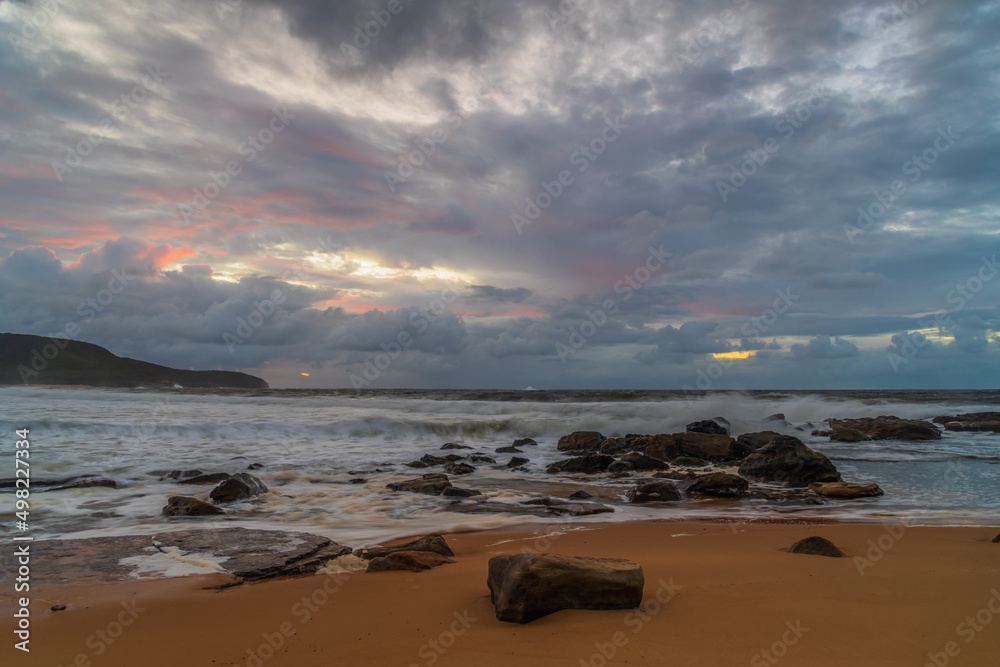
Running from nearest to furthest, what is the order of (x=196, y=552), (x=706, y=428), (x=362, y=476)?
(x=196, y=552)
(x=362, y=476)
(x=706, y=428)

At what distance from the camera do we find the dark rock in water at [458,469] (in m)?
12.0

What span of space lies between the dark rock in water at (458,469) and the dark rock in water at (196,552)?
21.9ft

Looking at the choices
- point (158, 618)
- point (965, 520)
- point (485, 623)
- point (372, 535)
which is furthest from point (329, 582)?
point (965, 520)

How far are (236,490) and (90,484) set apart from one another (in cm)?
296

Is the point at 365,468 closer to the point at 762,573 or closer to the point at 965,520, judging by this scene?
the point at 762,573

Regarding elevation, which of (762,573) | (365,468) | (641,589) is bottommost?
(365,468)

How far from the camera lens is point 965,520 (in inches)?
269

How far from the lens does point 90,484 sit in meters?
A: 8.83

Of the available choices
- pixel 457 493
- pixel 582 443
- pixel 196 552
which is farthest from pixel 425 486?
pixel 582 443

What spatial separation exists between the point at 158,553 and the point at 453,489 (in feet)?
16.1

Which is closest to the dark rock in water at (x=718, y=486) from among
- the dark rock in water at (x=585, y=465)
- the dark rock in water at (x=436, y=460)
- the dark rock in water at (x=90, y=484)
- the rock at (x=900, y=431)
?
the dark rock in water at (x=585, y=465)

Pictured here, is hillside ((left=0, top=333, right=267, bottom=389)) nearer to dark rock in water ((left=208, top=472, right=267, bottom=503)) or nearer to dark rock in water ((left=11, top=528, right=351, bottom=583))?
dark rock in water ((left=208, top=472, right=267, bottom=503))

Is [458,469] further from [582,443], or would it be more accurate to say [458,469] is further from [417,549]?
[417,549]

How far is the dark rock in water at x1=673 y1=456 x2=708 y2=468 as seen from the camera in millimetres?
13336
